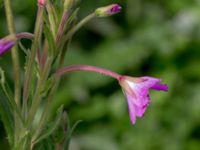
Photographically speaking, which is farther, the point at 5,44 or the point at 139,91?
the point at 139,91

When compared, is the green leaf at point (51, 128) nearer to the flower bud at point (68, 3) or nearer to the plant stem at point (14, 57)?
the plant stem at point (14, 57)

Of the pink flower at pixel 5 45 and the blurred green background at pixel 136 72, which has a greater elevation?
the pink flower at pixel 5 45

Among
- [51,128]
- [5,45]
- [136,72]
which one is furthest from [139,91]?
[136,72]

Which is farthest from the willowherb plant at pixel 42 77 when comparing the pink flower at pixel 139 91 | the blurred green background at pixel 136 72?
the blurred green background at pixel 136 72

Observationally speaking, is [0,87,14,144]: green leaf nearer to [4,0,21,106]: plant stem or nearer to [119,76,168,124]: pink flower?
[4,0,21,106]: plant stem

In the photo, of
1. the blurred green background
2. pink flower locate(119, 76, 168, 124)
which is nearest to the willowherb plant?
pink flower locate(119, 76, 168, 124)

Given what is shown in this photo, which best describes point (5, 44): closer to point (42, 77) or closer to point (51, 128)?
point (42, 77)

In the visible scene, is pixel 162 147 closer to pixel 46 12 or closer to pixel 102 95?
pixel 102 95
